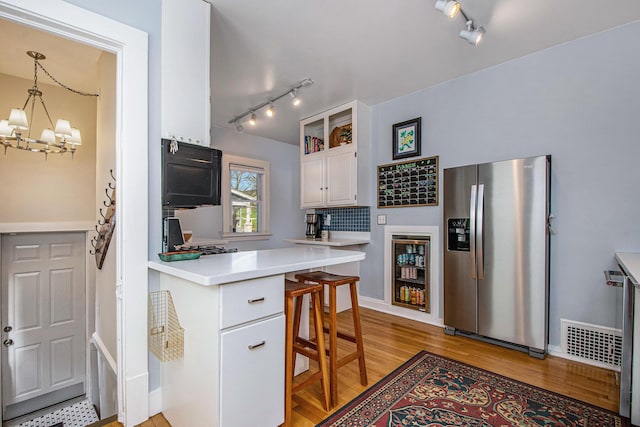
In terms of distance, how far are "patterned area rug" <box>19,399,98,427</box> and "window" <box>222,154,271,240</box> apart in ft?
7.61

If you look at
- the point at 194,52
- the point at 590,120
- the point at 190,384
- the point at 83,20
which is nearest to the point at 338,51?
the point at 194,52

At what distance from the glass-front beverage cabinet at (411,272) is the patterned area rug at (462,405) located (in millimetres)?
1160

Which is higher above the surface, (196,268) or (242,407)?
(196,268)

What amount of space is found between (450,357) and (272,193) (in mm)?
3601

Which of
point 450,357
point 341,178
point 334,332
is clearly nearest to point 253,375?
point 334,332

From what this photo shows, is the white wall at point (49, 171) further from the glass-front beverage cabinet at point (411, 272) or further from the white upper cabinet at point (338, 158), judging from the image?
the glass-front beverage cabinet at point (411, 272)

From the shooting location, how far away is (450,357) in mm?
2375

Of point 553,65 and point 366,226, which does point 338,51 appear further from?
point 366,226

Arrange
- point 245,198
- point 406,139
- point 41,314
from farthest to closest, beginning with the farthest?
1. point 245,198
2. point 406,139
3. point 41,314

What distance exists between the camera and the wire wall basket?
1.54m

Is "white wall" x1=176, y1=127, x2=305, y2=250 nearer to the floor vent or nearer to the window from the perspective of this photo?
the window

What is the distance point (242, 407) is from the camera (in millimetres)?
1331

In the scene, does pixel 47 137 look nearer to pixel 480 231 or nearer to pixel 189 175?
pixel 189 175

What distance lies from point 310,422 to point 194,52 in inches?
92.1
